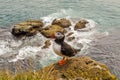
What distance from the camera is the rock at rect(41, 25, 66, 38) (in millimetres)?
24448

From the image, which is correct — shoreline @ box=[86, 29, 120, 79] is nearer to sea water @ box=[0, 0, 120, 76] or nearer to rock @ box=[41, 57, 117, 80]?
sea water @ box=[0, 0, 120, 76]

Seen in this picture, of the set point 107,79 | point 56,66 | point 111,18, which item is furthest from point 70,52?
point 111,18

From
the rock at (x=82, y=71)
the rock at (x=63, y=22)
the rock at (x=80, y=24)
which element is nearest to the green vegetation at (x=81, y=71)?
the rock at (x=82, y=71)

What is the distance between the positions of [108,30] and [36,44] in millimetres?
7445

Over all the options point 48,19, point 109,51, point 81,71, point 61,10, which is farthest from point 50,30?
point 81,71

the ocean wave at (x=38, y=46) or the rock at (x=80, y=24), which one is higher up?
the ocean wave at (x=38, y=46)

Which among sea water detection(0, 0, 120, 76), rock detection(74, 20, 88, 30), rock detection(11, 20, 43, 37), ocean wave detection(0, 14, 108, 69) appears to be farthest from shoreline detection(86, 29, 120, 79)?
rock detection(11, 20, 43, 37)

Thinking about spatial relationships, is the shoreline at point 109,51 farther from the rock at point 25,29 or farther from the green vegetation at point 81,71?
the rock at point 25,29

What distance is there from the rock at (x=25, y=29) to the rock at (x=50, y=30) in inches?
37.1

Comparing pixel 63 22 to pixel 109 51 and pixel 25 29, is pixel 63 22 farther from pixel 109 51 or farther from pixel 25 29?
pixel 109 51

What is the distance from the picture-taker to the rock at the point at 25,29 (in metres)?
25.0

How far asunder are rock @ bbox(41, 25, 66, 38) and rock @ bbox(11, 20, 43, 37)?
94 cm

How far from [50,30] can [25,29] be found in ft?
7.98

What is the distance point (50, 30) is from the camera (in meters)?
25.1
